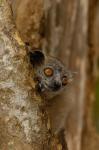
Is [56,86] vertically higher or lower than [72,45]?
higher

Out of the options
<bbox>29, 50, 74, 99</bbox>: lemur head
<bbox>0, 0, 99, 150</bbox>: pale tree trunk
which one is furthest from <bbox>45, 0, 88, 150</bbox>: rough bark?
<bbox>29, 50, 74, 99</bbox>: lemur head

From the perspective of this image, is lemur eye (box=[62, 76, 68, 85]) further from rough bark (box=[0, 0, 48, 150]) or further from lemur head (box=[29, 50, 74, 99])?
rough bark (box=[0, 0, 48, 150])

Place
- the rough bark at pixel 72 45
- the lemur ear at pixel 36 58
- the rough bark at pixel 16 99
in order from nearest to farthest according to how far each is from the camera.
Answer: the rough bark at pixel 16 99 → the lemur ear at pixel 36 58 → the rough bark at pixel 72 45

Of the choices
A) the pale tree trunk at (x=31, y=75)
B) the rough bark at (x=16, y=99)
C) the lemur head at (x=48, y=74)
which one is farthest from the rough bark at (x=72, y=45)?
the rough bark at (x=16, y=99)

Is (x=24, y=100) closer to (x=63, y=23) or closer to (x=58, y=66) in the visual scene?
(x=58, y=66)

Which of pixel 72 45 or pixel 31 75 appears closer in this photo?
pixel 31 75

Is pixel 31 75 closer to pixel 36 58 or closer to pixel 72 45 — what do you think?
pixel 36 58

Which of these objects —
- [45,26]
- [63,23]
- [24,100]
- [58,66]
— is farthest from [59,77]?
[63,23]

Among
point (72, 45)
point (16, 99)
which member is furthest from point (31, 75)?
point (72, 45)

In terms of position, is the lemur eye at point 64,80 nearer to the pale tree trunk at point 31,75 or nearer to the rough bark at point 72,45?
the pale tree trunk at point 31,75
